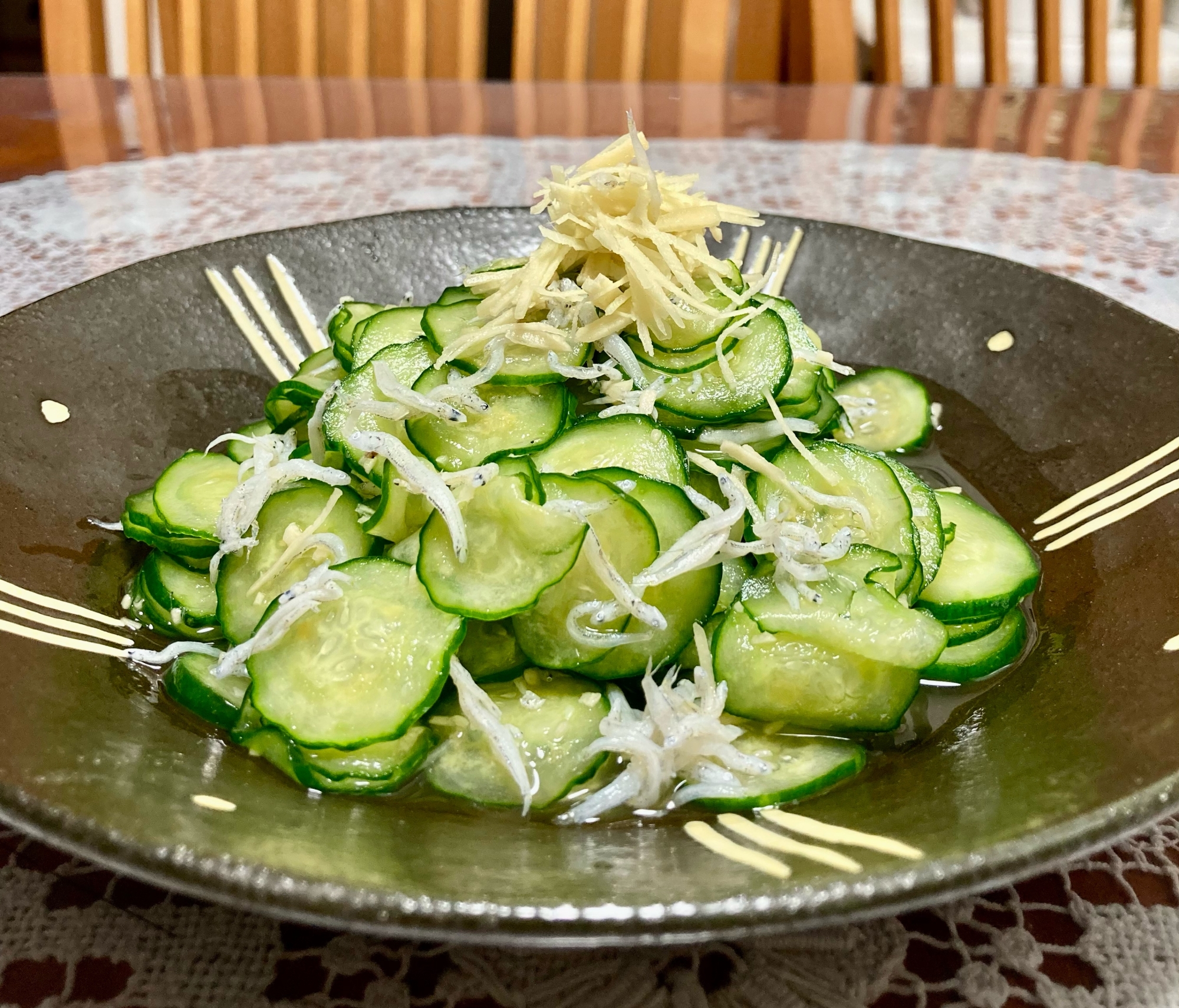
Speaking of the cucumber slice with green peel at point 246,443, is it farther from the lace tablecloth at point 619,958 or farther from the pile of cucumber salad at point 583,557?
the lace tablecloth at point 619,958

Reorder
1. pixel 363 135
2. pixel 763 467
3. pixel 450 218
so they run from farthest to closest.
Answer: pixel 363 135 < pixel 450 218 < pixel 763 467

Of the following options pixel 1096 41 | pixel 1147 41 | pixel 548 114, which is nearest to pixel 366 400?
pixel 548 114

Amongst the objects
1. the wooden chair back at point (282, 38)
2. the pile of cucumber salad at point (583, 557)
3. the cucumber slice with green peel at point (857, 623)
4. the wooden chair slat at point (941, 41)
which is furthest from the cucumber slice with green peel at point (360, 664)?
the wooden chair slat at point (941, 41)

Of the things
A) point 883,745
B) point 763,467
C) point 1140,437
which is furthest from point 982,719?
point 1140,437

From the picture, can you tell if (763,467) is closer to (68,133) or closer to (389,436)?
(389,436)

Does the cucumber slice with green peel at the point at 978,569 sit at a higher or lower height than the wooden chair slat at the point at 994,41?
lower

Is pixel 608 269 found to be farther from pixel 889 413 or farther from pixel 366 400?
pixel 889 413

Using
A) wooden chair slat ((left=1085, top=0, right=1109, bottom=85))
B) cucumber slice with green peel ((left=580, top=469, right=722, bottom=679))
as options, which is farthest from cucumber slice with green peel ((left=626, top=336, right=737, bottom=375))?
wooden chair slat ((left=1085, top=0, right=1109, bottom=85))
